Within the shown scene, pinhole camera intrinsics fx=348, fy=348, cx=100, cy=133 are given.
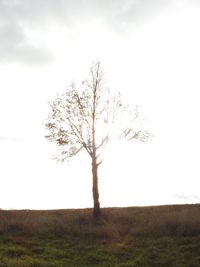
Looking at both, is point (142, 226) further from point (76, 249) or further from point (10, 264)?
point (10, 264)

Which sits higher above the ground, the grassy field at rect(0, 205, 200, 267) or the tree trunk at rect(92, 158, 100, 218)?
the tree trunk at rect(92, 158, 100, 218)

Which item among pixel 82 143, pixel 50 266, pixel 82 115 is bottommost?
pixel 50 266

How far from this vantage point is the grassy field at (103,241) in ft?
61.0

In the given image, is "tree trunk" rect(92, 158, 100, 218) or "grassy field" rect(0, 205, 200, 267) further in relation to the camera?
"tree trunk" rect(92, 158, 100, 218)

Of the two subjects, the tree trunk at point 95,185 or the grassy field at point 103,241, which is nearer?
the grassy field at point 103,241

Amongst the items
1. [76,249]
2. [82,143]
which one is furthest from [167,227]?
[82,143]

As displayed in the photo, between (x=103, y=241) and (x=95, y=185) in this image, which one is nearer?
(x=103, y=241)

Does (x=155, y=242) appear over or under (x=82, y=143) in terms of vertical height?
under

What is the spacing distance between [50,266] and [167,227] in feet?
33.0

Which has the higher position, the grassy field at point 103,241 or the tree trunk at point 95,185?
the tree trunk at point 95,185

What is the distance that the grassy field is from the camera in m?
18.6

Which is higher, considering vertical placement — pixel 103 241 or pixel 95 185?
pixel 95 185

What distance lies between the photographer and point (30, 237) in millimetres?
24766

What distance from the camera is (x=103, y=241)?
23.3 metres
